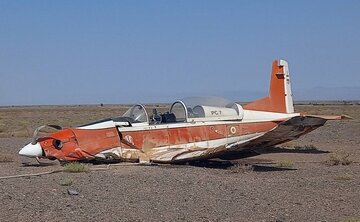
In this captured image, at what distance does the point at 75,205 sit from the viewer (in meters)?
9.41

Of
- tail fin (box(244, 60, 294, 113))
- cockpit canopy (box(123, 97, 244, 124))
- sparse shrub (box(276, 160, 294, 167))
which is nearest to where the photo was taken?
cockpit canopy (box(123, 97, 244, 124))

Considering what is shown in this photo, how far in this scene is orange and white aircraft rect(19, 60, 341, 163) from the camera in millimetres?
15703

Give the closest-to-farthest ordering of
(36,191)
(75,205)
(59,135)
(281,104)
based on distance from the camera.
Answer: (75,205)
(36,191)
(59,135)
(281,104)

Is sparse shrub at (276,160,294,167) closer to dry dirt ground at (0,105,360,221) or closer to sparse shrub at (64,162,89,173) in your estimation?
dry dirt ground at (0,105,360,221)

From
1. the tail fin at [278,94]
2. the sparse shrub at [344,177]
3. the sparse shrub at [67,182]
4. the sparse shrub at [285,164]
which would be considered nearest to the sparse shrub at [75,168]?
the sparse shrub at [67,182]

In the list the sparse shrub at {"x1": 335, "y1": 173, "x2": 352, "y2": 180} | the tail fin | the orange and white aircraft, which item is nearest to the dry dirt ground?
the sparse shrub at {"x1": 335, "y1": 173, "x2": 352, "y2": 180}

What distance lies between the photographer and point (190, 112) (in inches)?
675

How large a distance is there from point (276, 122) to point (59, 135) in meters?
6.95

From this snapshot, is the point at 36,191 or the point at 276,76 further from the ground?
the point at 276,76

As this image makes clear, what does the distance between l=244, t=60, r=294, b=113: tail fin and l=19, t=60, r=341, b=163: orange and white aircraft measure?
0.72m

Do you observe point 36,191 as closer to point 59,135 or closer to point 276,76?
point 59,135

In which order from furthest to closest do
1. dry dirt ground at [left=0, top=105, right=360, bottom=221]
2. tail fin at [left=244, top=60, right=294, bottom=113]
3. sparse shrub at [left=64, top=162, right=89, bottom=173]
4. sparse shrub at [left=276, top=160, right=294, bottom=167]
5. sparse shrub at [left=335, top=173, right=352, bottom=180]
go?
tail fin at [left=244, top=60, right=294, bottom=113]
sparse shrub at [left=276, top=160, right=294, bottom=167]
sparse shrub at [left=64, top=162, right=89, bottom=173]
sparse shrub at [left=335, top=173, right=352, bottom=180]
dry dirt ground at [left=0, top=105, right=360, bottom=221]

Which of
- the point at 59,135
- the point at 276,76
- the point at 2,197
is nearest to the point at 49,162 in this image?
the point at 59,135

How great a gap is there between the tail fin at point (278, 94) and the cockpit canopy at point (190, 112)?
1.59 m
